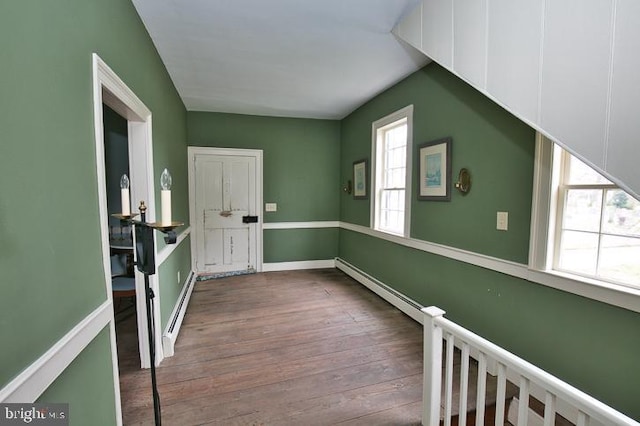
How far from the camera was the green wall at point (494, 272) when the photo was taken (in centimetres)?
151

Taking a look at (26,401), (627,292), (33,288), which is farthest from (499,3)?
(26,401)

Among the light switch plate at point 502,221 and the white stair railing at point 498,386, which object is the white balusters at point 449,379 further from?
the light switch plate at point 502,221

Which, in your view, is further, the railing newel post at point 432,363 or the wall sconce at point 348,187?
the wall sconce at point 348,187

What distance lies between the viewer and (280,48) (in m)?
2.50

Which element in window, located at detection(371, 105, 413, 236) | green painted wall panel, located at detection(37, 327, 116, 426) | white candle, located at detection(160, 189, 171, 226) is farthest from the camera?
A: window, located at detection(371, 105, 413, 236)

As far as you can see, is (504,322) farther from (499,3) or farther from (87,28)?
(87,28)

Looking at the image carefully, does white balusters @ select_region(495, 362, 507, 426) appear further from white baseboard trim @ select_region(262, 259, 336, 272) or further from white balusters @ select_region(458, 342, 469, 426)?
white baseboard trim @ select_region(262, 259, 336, 272)

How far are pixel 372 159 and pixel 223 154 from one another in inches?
90.3

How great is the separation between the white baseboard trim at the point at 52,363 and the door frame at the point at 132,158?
0.71ft

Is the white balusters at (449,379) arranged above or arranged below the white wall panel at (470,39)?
below

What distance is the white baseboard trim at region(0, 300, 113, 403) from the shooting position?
77 centimetres

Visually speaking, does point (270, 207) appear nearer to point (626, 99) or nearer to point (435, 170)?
point (435, 170)

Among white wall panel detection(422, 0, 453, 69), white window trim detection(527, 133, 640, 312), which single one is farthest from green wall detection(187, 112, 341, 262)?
white window trim detection(527, 133, 640, 312)

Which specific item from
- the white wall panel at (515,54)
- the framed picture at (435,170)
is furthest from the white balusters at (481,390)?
the framed picture at (435,170)
